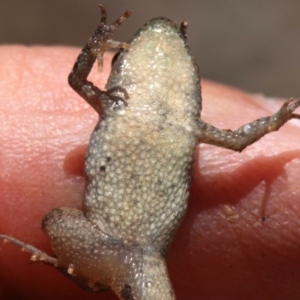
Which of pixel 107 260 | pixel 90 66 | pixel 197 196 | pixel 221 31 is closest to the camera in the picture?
pixel 107 260

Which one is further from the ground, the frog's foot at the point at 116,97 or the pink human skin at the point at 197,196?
the frog's foot at the point at 116,97

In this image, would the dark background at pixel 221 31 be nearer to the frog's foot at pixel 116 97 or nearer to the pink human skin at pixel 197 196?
the pink human skin at pixel 197 196

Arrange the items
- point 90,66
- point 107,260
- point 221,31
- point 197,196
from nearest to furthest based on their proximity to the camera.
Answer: point 107,260 < point 90,66 < point 197,196 < point 221,31

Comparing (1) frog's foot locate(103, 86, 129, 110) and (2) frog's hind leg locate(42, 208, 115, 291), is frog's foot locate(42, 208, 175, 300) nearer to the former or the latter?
(2) frog's hind leg locate(42, 208, 115, 291)

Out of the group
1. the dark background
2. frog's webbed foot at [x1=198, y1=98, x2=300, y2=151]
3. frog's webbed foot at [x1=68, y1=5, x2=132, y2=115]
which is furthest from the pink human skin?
the dark background

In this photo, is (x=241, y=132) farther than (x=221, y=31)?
No

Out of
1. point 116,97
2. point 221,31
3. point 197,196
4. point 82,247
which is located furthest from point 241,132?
point 221,31

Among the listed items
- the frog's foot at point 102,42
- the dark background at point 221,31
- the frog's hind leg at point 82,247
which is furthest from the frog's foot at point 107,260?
the dark background at point 221,31

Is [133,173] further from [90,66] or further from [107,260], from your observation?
[90,66]
